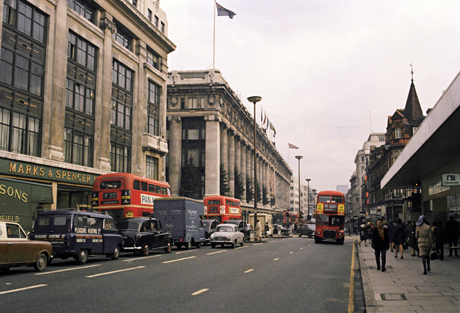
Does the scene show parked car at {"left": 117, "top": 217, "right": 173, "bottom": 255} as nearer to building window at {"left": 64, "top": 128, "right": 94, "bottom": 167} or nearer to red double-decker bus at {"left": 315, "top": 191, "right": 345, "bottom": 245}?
building window at {"left": 64, "top": 128, "right": 94, "bottom": 167}

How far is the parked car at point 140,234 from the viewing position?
21734 mm

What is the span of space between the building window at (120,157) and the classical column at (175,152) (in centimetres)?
2646

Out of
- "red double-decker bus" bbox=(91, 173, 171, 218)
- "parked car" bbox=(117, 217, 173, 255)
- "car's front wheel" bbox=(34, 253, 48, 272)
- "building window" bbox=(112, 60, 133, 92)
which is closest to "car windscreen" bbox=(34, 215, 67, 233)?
"car's front wheel" bbox=(34, 253, 48, 272)

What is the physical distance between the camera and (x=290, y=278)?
14.0 m

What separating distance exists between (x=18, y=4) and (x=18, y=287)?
2410cm

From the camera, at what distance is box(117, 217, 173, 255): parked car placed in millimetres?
21734

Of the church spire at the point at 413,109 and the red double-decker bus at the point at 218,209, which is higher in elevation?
the church spire at the point at 413,109

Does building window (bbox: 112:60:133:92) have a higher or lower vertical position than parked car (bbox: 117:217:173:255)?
higher

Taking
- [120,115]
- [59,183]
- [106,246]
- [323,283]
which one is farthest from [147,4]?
[323,283]

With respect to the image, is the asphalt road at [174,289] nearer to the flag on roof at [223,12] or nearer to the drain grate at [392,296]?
the drain grate at [392,296]

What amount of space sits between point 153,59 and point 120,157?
13.8 meters

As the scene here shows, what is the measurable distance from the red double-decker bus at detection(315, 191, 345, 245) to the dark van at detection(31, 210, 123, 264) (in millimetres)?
24076

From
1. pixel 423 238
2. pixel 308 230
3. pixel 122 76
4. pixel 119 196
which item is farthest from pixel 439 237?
pixel 308 230

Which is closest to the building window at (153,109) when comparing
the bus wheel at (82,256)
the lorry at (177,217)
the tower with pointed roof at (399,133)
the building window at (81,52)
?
the building window at (81,52)
